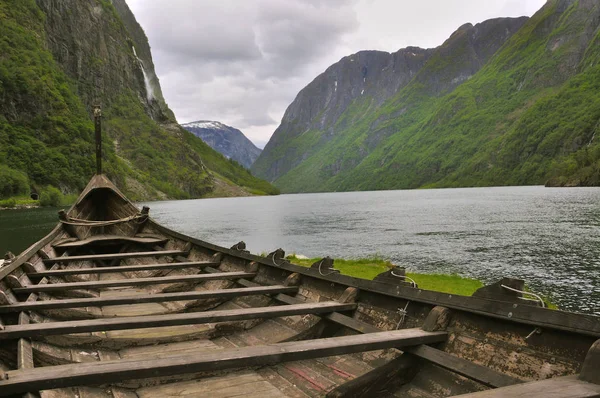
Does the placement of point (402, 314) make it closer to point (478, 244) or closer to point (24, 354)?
point (24, 354)

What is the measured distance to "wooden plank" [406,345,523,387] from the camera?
379cm

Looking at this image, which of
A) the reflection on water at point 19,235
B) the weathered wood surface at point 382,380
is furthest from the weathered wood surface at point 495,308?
the reflection on water at point 19,235

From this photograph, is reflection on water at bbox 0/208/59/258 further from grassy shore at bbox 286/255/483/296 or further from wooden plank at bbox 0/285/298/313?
wooden plank at bbox 0/285/298/313

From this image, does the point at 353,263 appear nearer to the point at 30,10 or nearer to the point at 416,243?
the point at 416,243

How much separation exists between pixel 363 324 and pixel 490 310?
1620 millimetres

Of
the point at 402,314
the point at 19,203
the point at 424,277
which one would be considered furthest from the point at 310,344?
the point at 19,203

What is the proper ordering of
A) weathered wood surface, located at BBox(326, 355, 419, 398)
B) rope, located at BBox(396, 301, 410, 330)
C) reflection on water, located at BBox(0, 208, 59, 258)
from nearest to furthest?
1. weathered wood surface, located at BBox(326, 355, 419, 398)
2. rope, located at BBox(396, 301, 410, 330)
3. reflection on water, located at BBox(0, 208, 59, 258)

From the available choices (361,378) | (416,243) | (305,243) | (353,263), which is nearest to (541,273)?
(353,263)

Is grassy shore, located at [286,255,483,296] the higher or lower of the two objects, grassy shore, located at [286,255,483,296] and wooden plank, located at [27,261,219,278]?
the lower

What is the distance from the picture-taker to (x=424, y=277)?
898 inches

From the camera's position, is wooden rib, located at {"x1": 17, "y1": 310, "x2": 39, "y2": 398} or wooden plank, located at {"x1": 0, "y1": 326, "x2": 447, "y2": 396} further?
wooden rib, located at {"x1": 17, "y1": 310, "x2": 39, "y2": 398}

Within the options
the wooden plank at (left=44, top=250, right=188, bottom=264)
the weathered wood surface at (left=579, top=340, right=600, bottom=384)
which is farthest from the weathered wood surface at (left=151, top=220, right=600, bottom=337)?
the wooden plank at (left=44, top=250, right=188, bottom=264)

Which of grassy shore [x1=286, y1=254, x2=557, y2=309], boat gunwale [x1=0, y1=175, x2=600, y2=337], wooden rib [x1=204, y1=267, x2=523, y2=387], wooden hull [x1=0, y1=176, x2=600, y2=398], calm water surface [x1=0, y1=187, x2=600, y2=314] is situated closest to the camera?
boat gunwale [x1=0, y1=175, x2=600, y2=337]

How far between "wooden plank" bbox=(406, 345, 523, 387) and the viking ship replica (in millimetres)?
11
